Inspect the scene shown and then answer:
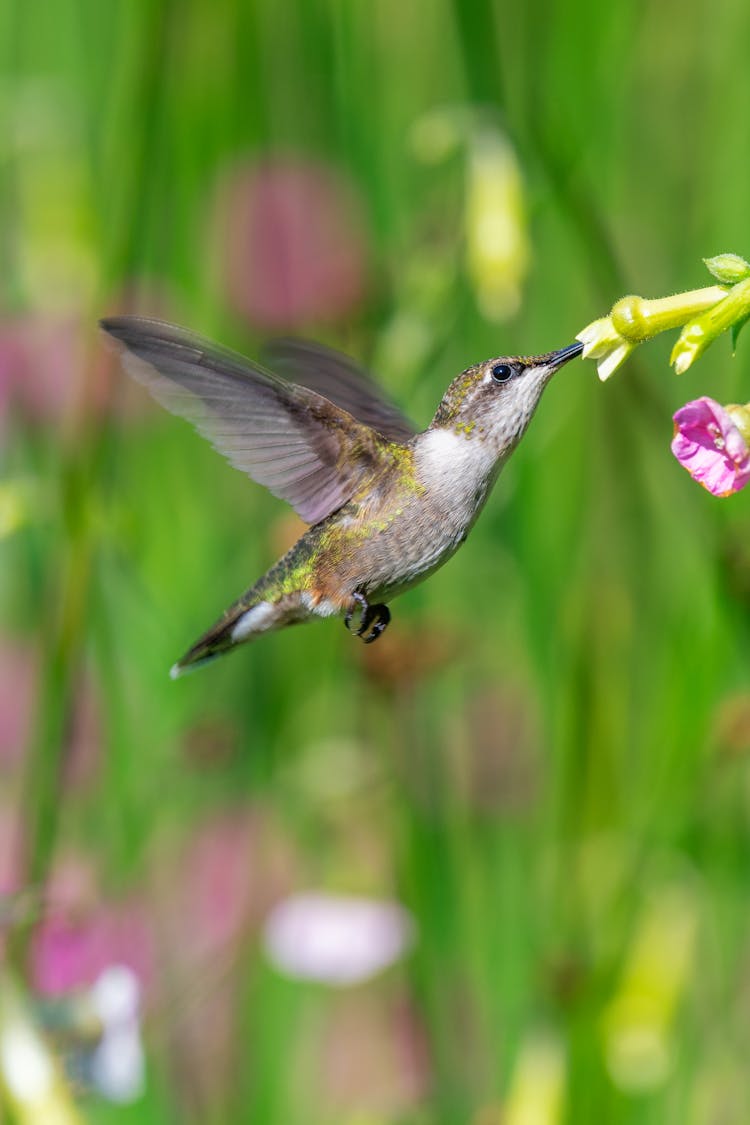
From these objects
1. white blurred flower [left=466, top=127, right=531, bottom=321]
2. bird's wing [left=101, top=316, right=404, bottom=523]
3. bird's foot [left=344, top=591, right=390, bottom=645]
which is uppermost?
white blurred flower [left=466, top=127, right=531, bottom=321]

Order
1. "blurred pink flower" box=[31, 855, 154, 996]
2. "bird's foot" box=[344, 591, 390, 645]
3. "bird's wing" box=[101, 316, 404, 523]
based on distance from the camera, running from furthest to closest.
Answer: "blurred pink flower" box=[31, 855, 154, 996]
"bird's foot" box=[344, 591, 390, 645]
"bird's wing" box=[101, 316, 404, 523]

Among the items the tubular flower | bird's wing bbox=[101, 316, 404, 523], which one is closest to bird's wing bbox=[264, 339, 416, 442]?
bird's wing bbox=[101, 316, 404, 523]

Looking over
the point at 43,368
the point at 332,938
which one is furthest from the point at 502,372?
the point at 43,368

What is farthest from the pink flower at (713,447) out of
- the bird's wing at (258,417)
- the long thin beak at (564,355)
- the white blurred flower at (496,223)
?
the white blurred flower at (496,223)

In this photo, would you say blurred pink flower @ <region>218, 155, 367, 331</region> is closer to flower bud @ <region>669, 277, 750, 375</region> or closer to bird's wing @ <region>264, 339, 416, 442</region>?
bird's wing @ <region>264, 339, 416, 442</region>

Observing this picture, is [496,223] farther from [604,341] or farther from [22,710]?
[22,710]

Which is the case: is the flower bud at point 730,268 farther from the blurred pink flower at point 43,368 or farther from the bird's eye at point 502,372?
the blurred pink flower at point 43,368

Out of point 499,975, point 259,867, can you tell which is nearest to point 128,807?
point 259,867
